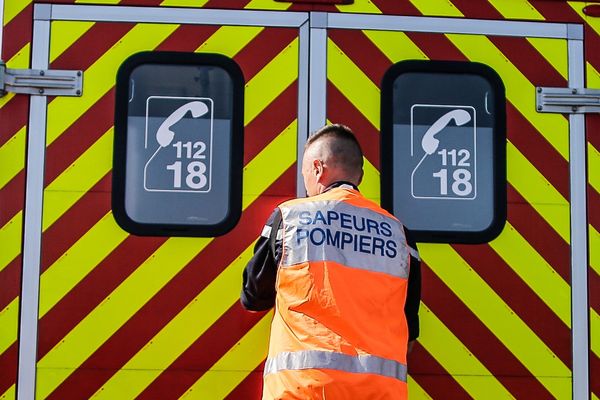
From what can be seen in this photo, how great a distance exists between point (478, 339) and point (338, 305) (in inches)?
34.7

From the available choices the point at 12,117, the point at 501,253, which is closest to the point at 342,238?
the point at 501,253

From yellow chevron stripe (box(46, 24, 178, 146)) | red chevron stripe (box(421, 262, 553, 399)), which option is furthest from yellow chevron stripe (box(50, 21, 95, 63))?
red chevron stripe (box(421, 262, 553, 399))

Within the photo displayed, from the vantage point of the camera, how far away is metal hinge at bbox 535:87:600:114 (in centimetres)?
344

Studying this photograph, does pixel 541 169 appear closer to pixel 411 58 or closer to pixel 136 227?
pixel 411 58

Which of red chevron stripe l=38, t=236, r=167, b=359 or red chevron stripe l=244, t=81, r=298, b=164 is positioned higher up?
red chevron stripe l=244, t=81, r=298, b=164

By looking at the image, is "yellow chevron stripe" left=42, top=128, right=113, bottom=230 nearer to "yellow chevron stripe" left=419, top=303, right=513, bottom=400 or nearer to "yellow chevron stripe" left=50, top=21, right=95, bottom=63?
"yellow chevron stripe" left=50, top=21, right=95, bottom=63

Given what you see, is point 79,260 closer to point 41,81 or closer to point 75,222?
point 75,222

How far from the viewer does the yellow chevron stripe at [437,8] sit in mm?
3465

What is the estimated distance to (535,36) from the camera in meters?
3.49

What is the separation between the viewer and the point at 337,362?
2.64 m

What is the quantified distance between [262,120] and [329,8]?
20.0 inches

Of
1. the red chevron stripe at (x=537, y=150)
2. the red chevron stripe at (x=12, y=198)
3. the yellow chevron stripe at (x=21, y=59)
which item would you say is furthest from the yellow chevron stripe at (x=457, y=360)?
the yellow chevron stripe at (x=21, y=59)

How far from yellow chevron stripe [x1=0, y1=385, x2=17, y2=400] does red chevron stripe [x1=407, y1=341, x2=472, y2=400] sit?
1.44 meters

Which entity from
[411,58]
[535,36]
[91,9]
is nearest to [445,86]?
[411,58]
